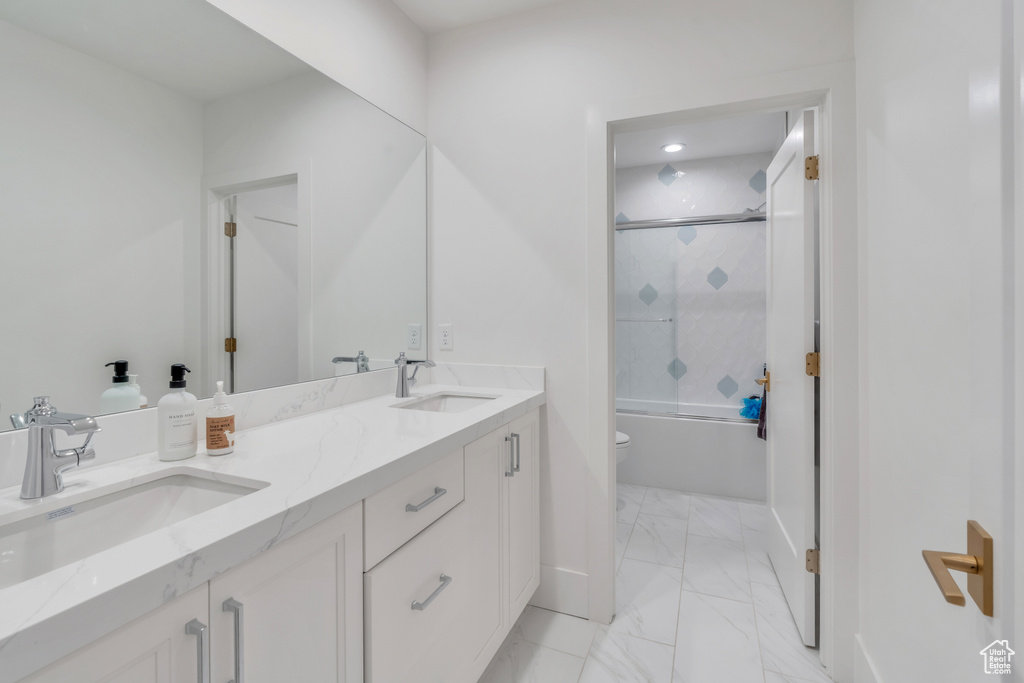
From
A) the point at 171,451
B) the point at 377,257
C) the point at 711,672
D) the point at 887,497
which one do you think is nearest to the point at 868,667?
the point at 711,672

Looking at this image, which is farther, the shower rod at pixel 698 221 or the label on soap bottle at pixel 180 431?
the shower rod at pixel 698 221

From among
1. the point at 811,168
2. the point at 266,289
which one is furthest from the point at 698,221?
the point at 266,289

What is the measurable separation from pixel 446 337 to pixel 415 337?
0.13 metres

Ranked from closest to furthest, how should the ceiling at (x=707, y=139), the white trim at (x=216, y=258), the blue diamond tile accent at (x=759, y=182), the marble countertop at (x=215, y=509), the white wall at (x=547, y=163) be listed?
1. the marble countertop at (x=215, y=509)
2. the white trim at (x=216, y=258)
3. the white wall at (x=547, y=163)
4. the ceiling at (x=707, y=139)
5. the blue diamond tile accent at (x=759, y=182)

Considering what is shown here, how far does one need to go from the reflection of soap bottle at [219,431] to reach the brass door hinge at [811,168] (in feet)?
6.09

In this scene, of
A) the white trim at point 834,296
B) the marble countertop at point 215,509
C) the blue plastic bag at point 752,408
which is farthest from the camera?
the blue plastic bag at point 752,408

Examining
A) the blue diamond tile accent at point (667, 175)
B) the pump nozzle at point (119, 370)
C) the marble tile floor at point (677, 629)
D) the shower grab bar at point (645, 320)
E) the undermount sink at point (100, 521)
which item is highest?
the blue diamond tile accent at point (667, 175)

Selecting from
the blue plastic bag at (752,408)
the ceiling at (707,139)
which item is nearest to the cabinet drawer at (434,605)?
the blue plastic bag at (752,408)

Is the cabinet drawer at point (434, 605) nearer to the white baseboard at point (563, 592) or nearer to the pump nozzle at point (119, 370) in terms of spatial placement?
the white baseboard at point (563, 592)

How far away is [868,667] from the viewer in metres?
1.35

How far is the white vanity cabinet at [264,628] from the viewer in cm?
54

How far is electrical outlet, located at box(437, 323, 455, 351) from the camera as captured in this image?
6.67 feet

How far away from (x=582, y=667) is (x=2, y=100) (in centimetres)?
202

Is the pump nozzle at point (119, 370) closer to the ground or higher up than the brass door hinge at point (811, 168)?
closer to the ground
